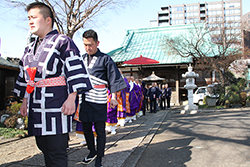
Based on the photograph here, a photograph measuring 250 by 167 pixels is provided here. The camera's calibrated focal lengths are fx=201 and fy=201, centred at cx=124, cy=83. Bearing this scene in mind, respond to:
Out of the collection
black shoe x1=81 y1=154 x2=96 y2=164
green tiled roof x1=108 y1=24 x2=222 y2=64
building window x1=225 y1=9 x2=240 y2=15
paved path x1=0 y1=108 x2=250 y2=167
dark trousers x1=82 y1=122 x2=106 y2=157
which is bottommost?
paved path x1=0 y1=108 x2=250 y2=167

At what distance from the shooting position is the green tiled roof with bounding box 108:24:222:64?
52.1 feet

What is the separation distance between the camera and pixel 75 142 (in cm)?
415

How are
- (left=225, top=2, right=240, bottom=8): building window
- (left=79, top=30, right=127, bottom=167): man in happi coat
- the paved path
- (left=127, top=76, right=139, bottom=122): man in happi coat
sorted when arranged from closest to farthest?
(left=79, top=30, right=127, bottom=167): man in happi coat < the paved path < (left=127, top=76, right=139, bottom=122): man in happi coat < (left=225, top=2, right=240, bottom=8): building window

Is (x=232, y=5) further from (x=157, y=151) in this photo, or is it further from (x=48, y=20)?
(x=48, y=20)

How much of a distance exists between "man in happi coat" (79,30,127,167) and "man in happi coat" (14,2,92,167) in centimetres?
89

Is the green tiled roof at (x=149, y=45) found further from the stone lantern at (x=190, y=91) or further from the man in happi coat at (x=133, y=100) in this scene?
the man in happi coat at (x=133, y=100)

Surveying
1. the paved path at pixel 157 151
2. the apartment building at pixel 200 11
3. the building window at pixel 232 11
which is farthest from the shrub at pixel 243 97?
the building window at pixel 232 11

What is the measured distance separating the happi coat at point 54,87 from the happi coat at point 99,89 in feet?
2.95

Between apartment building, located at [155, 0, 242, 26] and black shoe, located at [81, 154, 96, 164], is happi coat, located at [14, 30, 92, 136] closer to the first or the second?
black shoe, located at [81, 154, 96, 164]

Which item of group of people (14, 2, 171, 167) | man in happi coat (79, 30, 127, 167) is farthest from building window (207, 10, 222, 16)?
group of people (14, 2, 171, 167)

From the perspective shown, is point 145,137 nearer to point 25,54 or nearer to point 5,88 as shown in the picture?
point 25,54

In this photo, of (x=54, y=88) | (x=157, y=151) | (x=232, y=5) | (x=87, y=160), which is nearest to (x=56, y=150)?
(x=54, y=88)

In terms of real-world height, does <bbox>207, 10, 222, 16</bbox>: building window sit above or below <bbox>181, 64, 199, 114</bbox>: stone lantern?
above

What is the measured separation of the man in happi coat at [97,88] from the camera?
281 centimetres
